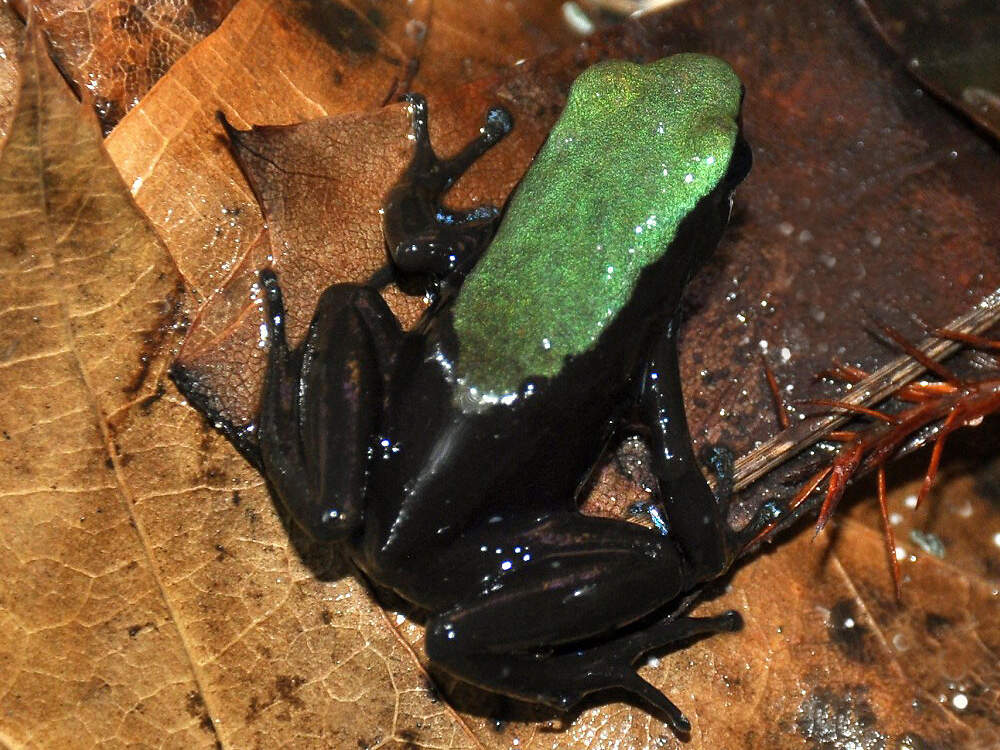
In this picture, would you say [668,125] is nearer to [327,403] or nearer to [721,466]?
[721,466]

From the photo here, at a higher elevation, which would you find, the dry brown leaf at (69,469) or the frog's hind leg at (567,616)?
the dry brown leaf at (69,469)

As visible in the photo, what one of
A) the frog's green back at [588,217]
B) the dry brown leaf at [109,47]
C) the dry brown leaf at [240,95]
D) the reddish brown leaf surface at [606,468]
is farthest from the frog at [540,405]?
the dry brown leaf at [109,47]

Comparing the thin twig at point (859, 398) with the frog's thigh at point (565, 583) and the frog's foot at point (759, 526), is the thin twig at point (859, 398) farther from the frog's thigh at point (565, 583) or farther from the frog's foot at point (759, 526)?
the frog's thigh at point (565, 583)

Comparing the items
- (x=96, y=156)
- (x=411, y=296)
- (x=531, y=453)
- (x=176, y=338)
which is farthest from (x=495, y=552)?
(x=96, y=156)

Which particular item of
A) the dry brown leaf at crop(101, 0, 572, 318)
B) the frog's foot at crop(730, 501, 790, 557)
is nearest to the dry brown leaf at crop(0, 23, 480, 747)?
the dry brown leaf at crop(101, 0, 572, 318)

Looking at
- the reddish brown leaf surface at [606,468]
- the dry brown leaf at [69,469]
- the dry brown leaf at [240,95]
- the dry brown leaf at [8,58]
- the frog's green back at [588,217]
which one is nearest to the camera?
the dry brown leaf at [69,469]

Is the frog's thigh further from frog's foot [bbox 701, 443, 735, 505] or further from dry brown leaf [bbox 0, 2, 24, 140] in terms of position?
dry brown leaf [bbox 0, 2, 24, 140]
